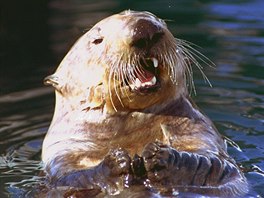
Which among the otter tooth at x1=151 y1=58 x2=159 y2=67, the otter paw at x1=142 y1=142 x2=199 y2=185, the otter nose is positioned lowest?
the otter paw at x1=142 y1=142 x2=199 y2=185

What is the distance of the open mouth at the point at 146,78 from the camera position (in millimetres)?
4852

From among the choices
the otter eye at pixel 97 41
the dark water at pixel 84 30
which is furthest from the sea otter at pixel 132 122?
the dark water at pixel 84 30

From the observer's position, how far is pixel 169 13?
32.5ft

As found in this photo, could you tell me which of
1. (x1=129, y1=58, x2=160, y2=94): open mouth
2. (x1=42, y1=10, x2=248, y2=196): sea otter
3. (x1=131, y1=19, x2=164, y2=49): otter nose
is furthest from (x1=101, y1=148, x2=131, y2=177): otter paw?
(x1=131, y1=19, x2=164, y2=49): otter nose

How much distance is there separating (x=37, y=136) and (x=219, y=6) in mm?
4463

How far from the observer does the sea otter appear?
178 inches

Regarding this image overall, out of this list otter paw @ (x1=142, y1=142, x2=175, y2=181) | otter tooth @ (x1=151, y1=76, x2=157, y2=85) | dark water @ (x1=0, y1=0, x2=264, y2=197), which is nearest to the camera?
otter paw @ (x1=142, y1=142, x2=175, y2=181)

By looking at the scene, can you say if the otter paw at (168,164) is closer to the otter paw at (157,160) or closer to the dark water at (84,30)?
the otter paw at (157,160)

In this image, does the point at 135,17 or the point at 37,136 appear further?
the point at 37,136

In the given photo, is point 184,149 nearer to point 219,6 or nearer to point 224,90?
point 224,90

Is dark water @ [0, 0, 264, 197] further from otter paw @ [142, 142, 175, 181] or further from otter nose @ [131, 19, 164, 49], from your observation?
otter nose @ [131, 19, 164, 49]

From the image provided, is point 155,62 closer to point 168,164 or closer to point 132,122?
point 132,122

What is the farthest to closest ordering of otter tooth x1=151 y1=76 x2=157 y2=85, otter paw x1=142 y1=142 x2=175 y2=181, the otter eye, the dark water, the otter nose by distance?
the dark water
the otter eye
otter tooth x1=151 y1=76 x2=157 y2=85
the otter nose
otter paw x1=142 y1=142 x2=175 y2=181

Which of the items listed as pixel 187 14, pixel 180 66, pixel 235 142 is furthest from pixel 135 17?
pixel 187 14
